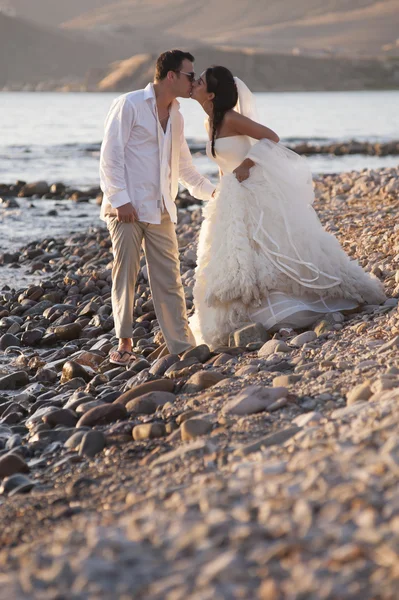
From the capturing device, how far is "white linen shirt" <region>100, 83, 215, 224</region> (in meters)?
5.96

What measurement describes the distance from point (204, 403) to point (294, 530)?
2129 mm

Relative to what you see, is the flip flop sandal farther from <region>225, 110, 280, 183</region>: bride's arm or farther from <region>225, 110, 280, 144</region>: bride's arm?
<region>225, 110, 280, 144</region>: bride's arm

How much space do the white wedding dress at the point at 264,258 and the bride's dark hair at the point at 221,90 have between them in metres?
0.20

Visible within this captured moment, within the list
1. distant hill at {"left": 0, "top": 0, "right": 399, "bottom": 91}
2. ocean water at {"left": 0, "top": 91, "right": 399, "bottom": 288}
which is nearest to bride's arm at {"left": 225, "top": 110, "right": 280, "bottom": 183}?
ocean water at {"left": 0, "top": 91, "right": 399, "bottom": 288}

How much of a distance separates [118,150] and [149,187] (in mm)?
350

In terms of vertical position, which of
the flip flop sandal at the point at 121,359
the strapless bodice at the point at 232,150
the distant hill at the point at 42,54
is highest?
the distant hill at the point at 42,54

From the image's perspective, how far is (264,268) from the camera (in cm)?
628

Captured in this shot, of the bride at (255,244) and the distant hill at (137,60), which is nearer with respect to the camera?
the bride at (255,244)

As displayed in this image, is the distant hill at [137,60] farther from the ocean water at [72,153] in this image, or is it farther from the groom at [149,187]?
the groom at [149,187]

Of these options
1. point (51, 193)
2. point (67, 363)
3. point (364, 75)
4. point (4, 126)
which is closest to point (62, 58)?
point (364, 75)

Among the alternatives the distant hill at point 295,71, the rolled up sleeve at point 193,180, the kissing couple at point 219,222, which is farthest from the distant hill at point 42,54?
→ the kissing couple at point 219,222

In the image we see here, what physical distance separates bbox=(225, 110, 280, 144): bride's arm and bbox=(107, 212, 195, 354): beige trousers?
803 millimetres

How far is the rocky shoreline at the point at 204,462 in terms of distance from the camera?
2627 millimetres

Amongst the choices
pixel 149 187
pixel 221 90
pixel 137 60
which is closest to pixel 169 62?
pixel 221 90
